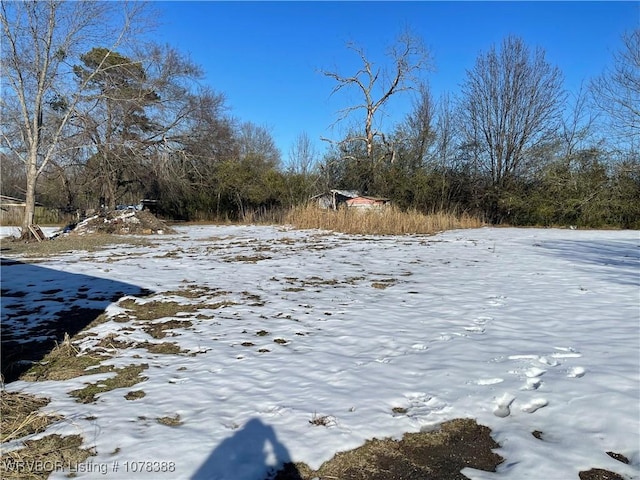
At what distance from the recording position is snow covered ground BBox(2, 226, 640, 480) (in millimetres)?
2047

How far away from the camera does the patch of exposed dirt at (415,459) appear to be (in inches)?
74.3

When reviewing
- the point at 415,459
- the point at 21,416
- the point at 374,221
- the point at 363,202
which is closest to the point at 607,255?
the point at 374,221

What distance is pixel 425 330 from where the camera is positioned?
384cm

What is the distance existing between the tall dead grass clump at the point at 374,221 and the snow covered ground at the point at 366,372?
8.57 metres

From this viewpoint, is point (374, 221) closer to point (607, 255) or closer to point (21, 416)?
point (607, 255)

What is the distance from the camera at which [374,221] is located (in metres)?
15.2

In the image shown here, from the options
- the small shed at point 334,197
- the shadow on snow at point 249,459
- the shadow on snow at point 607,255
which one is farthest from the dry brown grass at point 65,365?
the small shed at point 334,197

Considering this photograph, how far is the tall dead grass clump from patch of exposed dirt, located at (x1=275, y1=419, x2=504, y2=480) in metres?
12.5

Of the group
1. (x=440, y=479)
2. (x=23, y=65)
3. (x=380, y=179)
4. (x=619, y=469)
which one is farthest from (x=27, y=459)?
(x=380, y=179)

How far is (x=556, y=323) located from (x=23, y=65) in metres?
15.6

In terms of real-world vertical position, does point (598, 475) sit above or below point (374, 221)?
below

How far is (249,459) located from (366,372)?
1207 millimetres

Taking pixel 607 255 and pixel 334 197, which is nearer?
pixel 607 255

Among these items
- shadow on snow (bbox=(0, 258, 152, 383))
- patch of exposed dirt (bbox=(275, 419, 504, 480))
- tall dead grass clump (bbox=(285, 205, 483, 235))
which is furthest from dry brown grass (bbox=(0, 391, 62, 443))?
tall dead grass clump (bbox=(285, 205, 483, 235))
